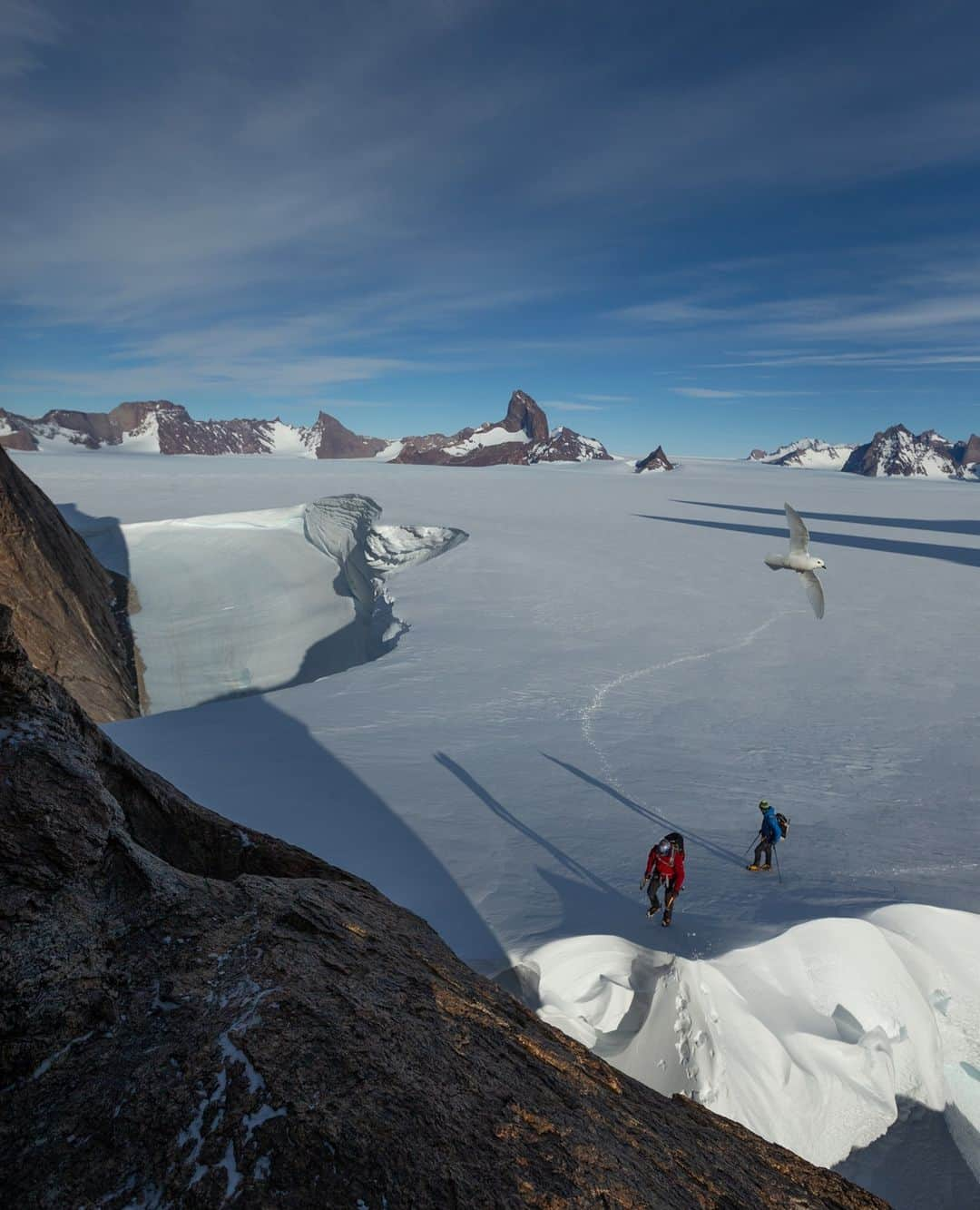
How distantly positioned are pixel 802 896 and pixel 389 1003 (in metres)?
4.91

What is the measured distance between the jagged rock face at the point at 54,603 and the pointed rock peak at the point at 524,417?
534 ft

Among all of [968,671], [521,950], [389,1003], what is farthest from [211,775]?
[968,671]

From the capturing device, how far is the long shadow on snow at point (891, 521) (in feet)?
114

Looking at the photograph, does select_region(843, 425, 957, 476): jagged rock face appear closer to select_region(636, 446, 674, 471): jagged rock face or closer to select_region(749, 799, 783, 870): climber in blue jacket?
select_region(636, 446, 674, 471): jagged rock face

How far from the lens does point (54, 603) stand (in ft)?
34.3

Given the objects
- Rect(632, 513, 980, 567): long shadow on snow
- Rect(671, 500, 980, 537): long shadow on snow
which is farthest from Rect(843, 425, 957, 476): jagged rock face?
Rect(632, 513, 980, 567): long shadow on snow

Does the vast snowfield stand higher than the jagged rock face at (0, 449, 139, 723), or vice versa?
the jagged rock face at (0, 449, 139, 723)

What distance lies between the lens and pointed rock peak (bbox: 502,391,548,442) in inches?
6722

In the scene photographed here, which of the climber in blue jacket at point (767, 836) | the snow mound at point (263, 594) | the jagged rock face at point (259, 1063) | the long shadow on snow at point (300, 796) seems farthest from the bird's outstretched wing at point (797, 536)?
the snow mound at point (263, 594)

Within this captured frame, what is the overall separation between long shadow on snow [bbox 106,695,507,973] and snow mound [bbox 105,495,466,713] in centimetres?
481

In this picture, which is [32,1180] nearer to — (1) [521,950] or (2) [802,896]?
(1) [521,950]

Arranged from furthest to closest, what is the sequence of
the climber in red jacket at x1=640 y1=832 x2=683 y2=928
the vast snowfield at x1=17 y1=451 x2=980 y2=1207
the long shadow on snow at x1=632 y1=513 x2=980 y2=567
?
the long shadow on snow at x1=632 y1=513 x2=980 y2=567, the climber in red jacket at x1=640 y1=832 x2=683 y2=928, the vast snowfield at x1=17 y1=451 x2=980 y2=1207

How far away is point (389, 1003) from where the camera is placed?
249 centimetres

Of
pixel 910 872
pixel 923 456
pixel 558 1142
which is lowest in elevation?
pixel 910 872
